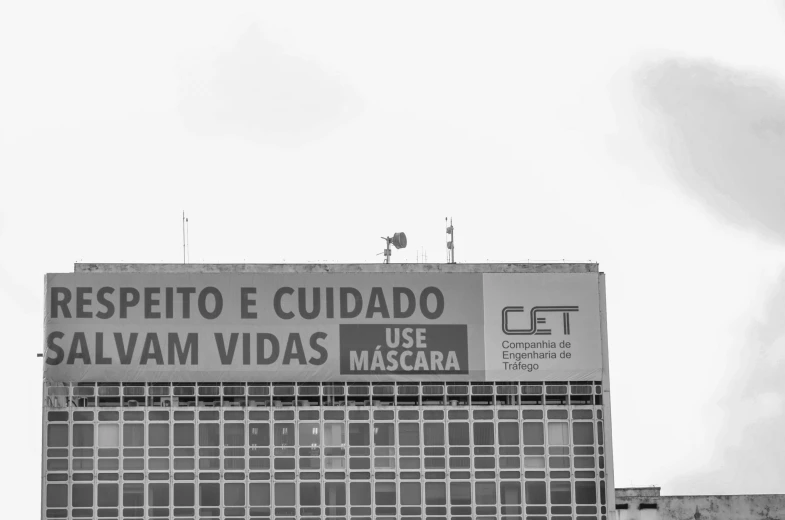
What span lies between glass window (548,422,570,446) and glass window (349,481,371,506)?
9163 mm

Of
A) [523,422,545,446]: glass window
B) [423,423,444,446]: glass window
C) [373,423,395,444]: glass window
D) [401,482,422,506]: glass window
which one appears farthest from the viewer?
[523,422,545,446]: glass window

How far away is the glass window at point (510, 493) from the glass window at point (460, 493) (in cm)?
154

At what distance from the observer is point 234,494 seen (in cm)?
8238

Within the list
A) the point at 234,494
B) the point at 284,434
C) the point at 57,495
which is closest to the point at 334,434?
the point at 284,434

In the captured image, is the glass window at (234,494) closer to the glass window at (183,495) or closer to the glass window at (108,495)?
the glass window at (183,495)

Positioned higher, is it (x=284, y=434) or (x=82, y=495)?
(x=284, y=434)

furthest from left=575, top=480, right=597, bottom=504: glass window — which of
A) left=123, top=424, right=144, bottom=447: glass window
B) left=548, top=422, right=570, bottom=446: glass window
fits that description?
left=123, top=424, right=144, bottom=447: glass window

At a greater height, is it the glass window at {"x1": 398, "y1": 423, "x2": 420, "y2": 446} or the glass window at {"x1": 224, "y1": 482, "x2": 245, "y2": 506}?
the glass window at {"x1": 398, "y1": 423, "x2": 420, "y2": 446}

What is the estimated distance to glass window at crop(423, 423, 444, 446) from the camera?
83.5 m

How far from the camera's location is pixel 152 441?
82.7 meters

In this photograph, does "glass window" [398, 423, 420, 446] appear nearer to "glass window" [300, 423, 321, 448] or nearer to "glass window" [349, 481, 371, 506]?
"glass window" [349, 481, 371, 506]

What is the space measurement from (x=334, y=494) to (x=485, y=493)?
7269 mm

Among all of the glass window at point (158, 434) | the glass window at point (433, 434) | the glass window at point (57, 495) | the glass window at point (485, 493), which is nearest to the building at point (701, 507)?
the glass window at point (485, 493)

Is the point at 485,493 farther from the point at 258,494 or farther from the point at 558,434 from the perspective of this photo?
the point at 258,494
